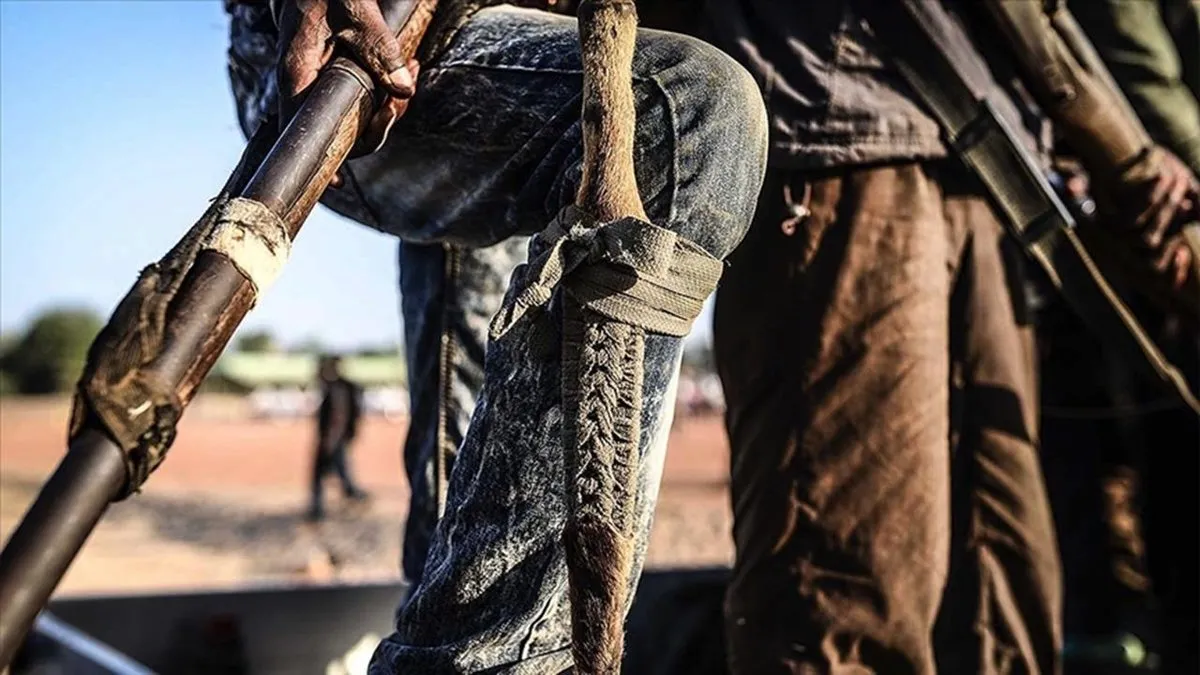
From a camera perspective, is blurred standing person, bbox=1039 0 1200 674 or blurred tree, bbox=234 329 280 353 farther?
blurred tree, bbox=234 329 280 353

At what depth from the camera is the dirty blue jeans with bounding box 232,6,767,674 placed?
1090mm

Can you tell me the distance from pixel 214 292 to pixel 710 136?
1.47 ft

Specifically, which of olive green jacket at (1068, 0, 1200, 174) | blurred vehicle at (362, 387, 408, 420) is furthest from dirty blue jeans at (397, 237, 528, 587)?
blurred vehicle at (362, 387, 408, 420)

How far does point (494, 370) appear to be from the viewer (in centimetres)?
114

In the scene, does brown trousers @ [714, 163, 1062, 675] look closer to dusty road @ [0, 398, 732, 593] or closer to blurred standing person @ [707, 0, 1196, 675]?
blurred standing person @ [707, 0, 1196, 675]

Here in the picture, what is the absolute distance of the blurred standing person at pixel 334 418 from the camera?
11688 mm

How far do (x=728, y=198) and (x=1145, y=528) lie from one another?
2713mm

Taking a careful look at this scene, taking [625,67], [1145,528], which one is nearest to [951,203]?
[625,67]

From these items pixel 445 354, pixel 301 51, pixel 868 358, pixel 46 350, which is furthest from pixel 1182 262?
pixel 46 350

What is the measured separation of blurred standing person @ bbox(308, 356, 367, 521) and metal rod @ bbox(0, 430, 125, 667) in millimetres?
10998

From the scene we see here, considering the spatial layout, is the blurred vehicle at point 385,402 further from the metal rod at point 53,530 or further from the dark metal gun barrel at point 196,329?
the metal rod at point 53,530

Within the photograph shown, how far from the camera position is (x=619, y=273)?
1014 mm

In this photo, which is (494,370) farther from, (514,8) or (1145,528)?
(1145,528)

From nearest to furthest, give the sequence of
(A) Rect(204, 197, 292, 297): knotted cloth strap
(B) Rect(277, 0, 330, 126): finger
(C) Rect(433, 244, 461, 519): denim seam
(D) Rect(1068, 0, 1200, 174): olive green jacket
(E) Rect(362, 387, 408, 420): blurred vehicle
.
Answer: (A) Rect(204, 197, 292, 297): knotted cloth strap
(B) Rect(277, 0, 330, 126): finger
(C) Rect(433, 244, 461, 519): denim seam
(D) Rect(1068, 0, 1200, 174): olive green jacket
(E) Rect(362, 387, 408, 420): blurred vehicle
